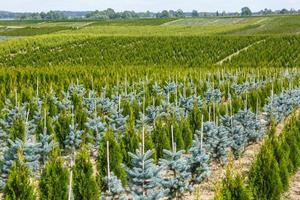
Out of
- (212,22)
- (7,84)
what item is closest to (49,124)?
(7,84)

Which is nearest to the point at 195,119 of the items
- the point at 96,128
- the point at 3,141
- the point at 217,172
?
the point at 96,128

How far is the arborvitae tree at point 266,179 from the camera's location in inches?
371

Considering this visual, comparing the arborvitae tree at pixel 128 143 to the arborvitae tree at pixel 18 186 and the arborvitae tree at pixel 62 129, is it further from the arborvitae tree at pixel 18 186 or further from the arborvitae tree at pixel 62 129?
the arborvitae tree at pixel 18 186

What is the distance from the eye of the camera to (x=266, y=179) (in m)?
9.48

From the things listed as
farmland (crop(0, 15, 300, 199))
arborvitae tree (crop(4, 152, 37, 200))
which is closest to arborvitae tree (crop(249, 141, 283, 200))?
farmland (crop(0, 15, 300, 199))

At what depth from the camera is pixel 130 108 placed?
55.7 feet

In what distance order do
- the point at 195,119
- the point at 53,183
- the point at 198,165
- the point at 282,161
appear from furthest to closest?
the point at 195,119 < the point at 282,161 < the point at 198,165 < the point at 53,183

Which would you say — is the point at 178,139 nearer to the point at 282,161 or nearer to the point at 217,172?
the point at 217,172

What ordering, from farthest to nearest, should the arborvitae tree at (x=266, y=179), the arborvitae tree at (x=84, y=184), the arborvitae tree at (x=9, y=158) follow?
1. the arborvitae tree at (x=9, y=158)
2. the arborvitae tree at (x=266, y=179)
3. the arborvitae tree at (x=84, y=184)

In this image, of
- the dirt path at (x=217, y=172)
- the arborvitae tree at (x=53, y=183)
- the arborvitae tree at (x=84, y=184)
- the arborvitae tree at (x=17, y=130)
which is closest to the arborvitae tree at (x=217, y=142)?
the dirt path at (x=217, y=172)

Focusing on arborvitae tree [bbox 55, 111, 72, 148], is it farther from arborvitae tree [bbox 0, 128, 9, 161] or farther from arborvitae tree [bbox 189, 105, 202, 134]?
arborvitae tree [bbox 189, 105, 202, 134]

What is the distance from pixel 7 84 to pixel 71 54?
2194 cm

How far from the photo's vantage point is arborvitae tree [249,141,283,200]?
9414mm

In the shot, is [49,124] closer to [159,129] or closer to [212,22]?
[159,129]
